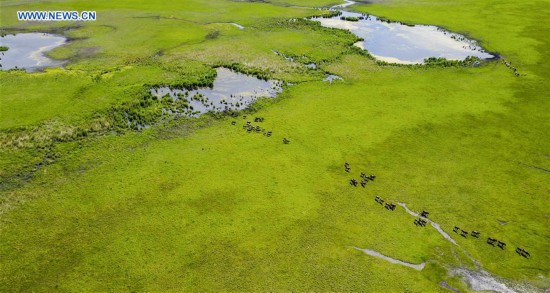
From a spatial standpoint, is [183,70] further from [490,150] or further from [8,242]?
[490,150]

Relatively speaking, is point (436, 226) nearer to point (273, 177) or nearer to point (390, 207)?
point (390, 207)

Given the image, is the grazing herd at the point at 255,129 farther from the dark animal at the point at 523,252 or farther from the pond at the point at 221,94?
the dark animal at the point at 523,252

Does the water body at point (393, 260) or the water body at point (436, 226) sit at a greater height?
the water body at point (436, 226)

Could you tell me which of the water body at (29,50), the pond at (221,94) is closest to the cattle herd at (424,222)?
the pond at (221,94)

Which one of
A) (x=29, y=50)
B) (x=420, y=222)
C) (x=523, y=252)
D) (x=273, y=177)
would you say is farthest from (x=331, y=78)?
(x=29, y=50)

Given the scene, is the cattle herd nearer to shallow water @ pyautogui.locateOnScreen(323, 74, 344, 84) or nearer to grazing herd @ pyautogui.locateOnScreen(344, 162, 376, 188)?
grazing herd @ pyautogui.locateOnScreen(344, 162, 376, 188)

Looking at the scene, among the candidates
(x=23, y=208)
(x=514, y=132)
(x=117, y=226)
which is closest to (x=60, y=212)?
(x=23, y=208)
